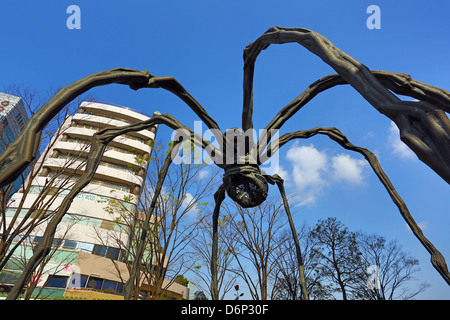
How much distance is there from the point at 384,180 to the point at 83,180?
345cm

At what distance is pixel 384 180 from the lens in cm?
325

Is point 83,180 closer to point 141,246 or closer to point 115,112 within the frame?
point 141,246

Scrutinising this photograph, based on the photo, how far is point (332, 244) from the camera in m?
21.8

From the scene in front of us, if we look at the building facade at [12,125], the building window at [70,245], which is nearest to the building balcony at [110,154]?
the building window at [70,245]

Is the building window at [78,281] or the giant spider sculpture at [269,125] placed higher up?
the building window at [78,281]

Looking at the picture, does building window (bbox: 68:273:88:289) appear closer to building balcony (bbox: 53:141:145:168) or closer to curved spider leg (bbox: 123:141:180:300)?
building balcony (bbox: 53:141:145:168)

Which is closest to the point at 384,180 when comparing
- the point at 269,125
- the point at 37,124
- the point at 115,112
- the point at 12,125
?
the point at 269,125

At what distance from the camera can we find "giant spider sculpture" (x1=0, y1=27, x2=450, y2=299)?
1.08m

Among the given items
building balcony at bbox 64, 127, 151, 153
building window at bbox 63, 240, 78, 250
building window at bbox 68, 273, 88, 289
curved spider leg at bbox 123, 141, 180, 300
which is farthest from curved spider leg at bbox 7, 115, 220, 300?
building balcony at bbox 64, 127, 151, 153

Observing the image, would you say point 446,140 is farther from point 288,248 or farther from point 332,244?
point 332,244

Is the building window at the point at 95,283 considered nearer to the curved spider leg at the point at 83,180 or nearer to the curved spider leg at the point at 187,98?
the curved spider leg at the point at 83,180

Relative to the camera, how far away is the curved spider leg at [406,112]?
1017 millimetres

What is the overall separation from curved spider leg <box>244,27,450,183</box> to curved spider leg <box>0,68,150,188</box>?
1.44m
